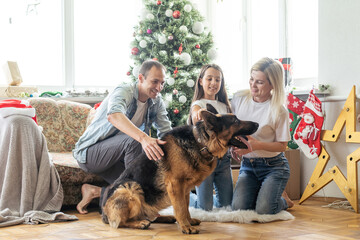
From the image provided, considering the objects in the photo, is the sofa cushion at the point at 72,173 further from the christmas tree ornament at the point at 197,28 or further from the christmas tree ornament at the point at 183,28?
the christmas tree ornament at the point at 197,28

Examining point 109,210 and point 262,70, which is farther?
point 262,70

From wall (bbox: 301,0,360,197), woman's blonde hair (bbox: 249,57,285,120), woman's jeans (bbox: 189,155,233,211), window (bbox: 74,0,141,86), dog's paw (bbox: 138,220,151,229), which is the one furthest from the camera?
window (bbox: 74,0,141,86)

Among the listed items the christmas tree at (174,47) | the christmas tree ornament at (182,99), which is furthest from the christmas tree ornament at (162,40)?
the christmas tree ornament at (182,99)

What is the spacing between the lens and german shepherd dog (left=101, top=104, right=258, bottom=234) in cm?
262

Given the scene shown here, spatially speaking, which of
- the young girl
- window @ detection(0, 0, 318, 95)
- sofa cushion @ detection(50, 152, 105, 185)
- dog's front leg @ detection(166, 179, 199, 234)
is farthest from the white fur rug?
window @ detection(0, 0, 318, 95)

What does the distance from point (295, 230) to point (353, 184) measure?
113 centimetres

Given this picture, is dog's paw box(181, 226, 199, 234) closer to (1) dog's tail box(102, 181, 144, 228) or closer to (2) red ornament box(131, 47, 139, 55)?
(1) dog's tail box(102, 181, 144, 228)

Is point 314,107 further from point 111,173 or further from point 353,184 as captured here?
point 111,173

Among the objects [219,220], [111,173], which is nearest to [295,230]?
[219,220]

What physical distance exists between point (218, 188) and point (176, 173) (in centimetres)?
83

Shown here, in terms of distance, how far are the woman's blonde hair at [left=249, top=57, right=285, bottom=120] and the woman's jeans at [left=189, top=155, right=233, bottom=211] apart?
53cm

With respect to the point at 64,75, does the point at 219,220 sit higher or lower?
lower

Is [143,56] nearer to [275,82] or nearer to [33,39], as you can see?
[33,39]

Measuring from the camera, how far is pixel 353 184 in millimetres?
3609
